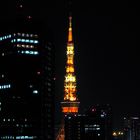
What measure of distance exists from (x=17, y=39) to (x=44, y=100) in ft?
50.8

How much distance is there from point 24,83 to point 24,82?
231mm

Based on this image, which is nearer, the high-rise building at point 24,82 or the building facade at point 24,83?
the building facade at point 24,83

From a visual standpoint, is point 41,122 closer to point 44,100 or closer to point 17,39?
point 44,100

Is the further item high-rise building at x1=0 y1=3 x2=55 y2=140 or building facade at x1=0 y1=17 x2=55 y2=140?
high-rise building at x1=0 y1=3 x2=55 y2=140

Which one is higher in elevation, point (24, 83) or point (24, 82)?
point (24, 82)

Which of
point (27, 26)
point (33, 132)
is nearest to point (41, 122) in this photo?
point (33, 132)

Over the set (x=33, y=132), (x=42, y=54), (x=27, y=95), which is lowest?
(x=33, y=132)

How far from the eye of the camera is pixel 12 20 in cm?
14050

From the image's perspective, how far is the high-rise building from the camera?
13700cm

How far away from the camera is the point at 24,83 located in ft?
454

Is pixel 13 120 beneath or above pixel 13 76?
beneath

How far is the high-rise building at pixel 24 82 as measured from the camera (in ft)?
449

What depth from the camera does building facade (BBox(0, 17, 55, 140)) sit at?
136875mm

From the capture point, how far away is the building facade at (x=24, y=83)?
449 ft
